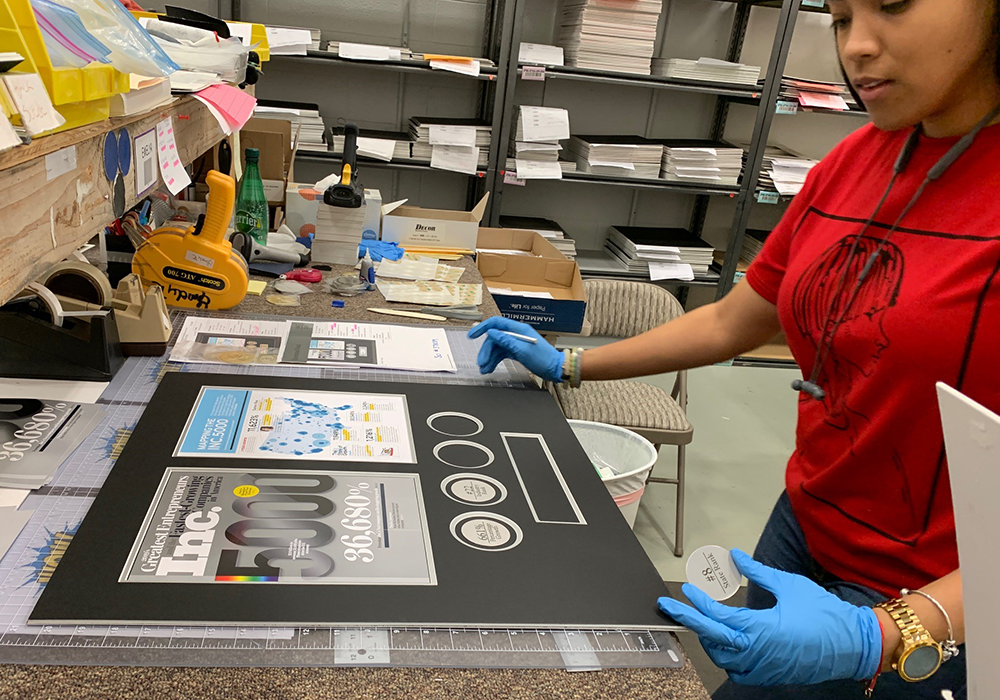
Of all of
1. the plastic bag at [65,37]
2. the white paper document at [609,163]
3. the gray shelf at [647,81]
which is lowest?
the white paper document at [609,163]

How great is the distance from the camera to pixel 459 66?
10.4 feet

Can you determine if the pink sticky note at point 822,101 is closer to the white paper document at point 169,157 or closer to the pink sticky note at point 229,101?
the pink sticky note at point 229,101

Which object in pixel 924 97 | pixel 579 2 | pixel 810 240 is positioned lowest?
pixel 810 240

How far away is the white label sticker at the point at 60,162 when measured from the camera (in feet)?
2.81

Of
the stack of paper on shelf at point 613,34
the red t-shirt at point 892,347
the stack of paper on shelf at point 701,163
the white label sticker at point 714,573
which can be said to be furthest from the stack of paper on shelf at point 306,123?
the white label sticker at point 714,573

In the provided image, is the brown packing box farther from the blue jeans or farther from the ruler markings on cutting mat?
the blue jeans

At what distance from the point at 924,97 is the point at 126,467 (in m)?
1.04

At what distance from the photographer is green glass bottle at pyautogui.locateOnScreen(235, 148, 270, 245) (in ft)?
6.41

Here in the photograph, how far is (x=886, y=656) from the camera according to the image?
2.58 feet

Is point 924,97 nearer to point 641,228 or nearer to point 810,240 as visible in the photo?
point 810,240

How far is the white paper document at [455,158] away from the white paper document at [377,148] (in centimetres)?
20

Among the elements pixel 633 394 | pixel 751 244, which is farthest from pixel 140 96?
pixel 751 244

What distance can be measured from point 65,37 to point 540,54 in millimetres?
2722

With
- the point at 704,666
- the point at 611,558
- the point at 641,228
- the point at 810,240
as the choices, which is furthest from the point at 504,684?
the point at 641,228
